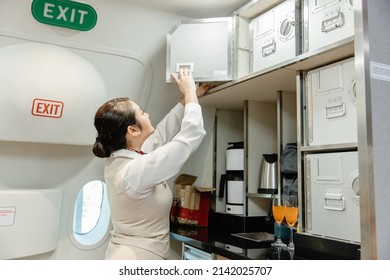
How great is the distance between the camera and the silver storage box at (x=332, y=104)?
49.4 inches

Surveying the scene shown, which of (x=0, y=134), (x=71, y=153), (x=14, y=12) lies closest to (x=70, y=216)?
(x=71, y=153)

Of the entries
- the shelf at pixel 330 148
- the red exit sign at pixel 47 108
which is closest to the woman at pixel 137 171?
the shelf at pixel 330 148

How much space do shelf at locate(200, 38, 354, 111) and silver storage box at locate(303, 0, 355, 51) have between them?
70mm

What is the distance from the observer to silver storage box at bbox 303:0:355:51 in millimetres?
1273

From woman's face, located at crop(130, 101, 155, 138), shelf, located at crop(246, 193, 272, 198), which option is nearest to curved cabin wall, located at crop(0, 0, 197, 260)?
shelf, located at crop(246, 193, 272, 198)

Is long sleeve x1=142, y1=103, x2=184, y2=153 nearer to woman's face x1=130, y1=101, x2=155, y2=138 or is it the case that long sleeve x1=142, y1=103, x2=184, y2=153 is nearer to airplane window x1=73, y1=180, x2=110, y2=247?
woman's face x1=130, y1=101, x2=155, y2=138

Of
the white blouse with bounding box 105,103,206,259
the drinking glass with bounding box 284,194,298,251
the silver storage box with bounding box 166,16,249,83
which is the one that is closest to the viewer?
the white blouse with bounding box 105,103,206,259

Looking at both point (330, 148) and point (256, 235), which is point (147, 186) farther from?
point (256, 235)

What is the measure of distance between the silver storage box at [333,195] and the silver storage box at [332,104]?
0.08 meters

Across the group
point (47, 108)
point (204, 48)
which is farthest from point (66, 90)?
point (204, 48)

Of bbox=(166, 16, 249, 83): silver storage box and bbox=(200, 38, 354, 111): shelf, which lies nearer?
bbox=(200, 38, 354, 111): shelf

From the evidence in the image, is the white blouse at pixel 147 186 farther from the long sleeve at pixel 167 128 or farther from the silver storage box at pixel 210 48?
the silver storage box at pixel 210 48

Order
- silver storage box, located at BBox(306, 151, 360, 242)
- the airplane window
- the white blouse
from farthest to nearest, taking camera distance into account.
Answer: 1. the airplane window
2. silver storage box, located at BBox(306, 151, 360, 242)
3. the white blouse

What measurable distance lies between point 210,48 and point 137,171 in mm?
1068
